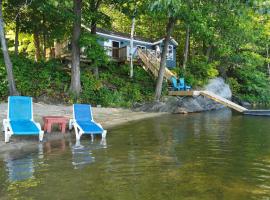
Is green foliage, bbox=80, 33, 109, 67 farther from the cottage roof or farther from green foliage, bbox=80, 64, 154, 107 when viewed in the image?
the cottage roof

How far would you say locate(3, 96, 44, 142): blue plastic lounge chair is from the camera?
11117mm

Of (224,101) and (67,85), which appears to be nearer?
(224,101)

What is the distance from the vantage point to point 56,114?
16281 mm

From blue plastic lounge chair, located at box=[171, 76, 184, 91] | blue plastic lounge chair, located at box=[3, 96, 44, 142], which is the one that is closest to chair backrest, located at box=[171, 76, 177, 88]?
blue plastic lounge chair, located at box=[171, 76, 184, 91]

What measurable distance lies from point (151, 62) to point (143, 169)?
22.1 metres

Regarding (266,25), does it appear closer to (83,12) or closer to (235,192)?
(83,12)

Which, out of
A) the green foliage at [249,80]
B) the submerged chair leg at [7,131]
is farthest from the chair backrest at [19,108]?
the green foliage at [249,80]

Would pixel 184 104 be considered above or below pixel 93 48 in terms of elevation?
below

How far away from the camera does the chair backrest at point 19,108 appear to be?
12308 millimetres

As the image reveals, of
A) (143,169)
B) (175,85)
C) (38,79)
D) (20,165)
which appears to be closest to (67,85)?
(38,79)

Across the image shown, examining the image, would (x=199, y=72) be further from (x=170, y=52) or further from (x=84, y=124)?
(x=84, y=124)

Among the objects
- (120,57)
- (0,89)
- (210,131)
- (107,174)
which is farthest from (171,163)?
(120,57)

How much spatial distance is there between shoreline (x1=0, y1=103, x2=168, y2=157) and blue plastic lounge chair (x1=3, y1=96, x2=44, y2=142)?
1.25 ft

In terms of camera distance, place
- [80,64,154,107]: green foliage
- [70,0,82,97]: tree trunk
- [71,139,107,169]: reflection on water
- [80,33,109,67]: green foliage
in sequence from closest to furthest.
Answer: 1. [71,139,107,169]: reflection on water
2. [80,33,109,67]: green foliage
3. [70,0,82,97]: tree trunk
4. [80,64,154,107]: green foliage
